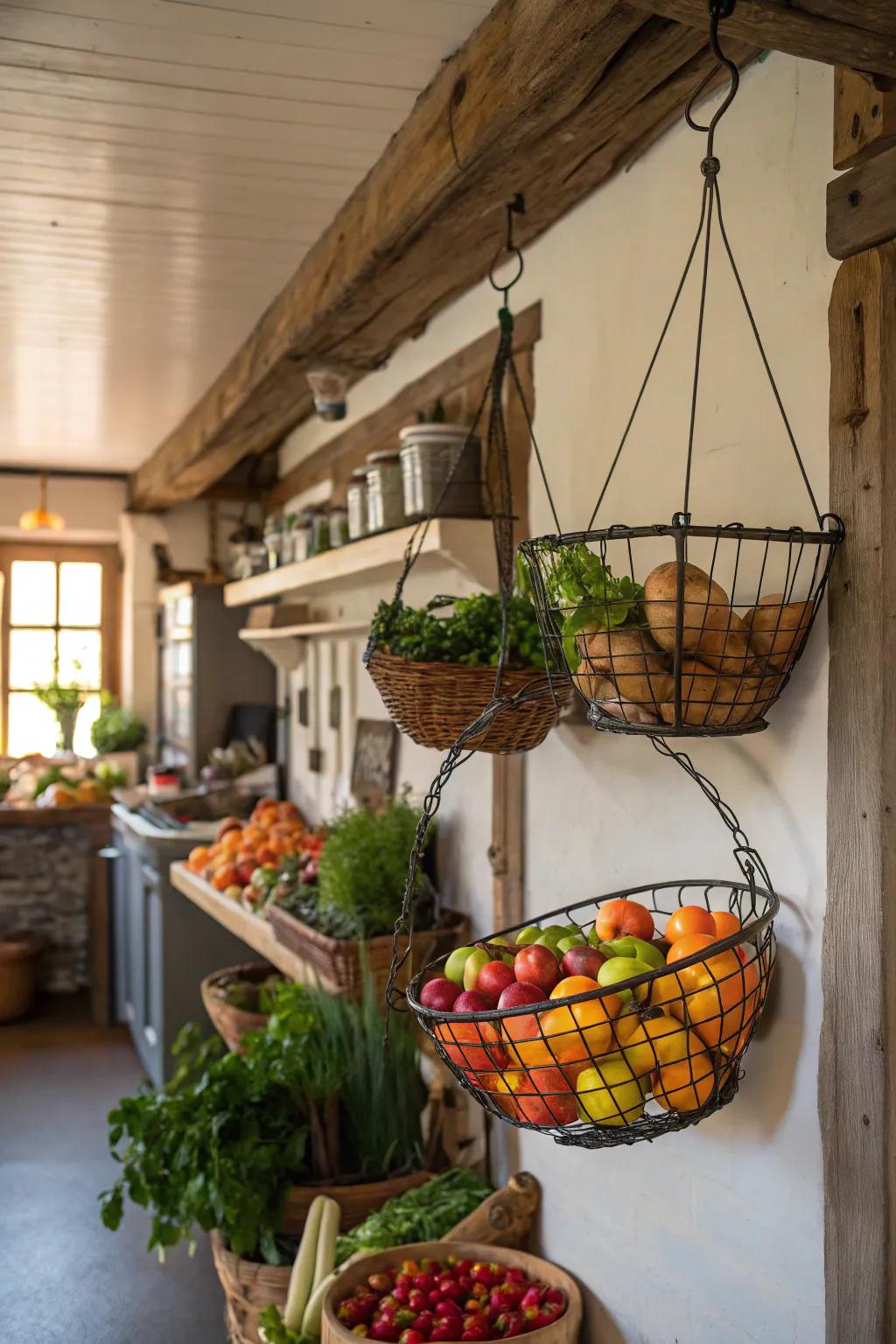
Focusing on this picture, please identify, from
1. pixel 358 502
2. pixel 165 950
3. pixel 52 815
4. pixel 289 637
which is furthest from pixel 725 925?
pixel 52 815

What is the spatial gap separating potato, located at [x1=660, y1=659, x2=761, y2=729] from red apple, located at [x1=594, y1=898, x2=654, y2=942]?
366 millimetres

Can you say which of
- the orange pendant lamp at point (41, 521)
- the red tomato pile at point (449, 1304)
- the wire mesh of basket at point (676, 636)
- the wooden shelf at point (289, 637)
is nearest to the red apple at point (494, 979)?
the wire mesh of basket at point (676, 636)

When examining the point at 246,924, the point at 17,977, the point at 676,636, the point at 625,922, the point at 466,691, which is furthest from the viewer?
the point at 17,977

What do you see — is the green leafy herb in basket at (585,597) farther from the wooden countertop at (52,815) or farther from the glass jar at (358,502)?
the wooden countertop at (52,815)

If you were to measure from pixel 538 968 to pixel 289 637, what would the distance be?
318 cm

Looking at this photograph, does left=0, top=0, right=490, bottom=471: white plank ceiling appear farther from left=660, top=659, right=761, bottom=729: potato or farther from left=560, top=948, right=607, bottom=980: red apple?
left=560, top=948, right=607, bottom=980: red apple

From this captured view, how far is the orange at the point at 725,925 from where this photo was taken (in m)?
1.59

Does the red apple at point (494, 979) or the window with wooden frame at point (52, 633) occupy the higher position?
the window with wooden frame at point (52, 633)

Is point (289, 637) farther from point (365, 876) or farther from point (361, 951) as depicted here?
point (361, 951)

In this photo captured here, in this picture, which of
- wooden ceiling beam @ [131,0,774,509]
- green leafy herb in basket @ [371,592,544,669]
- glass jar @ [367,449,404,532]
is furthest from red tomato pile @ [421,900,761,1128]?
glass jar @ [367,449,404,532]

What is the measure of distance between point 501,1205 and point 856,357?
175cm

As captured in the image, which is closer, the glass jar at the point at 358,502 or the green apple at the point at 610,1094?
the green apple at the point at 610,1094

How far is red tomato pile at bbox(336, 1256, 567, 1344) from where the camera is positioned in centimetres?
207

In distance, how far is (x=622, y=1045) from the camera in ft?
4.87
